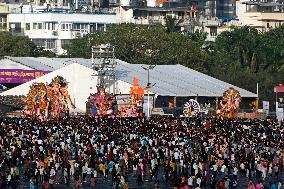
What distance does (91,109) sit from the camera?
11581cm

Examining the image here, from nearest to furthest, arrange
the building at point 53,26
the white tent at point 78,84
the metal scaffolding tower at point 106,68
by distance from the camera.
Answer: the metal scaffolding tower at point 106,68
the white tent at point 78,84
the building at point 53,26

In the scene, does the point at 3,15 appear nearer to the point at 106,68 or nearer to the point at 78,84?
the point at 78,84

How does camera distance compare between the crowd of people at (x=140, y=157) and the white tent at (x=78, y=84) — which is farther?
the white tent at (x=78, y=84)

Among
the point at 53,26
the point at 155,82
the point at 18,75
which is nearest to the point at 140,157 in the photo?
the point at 155,82

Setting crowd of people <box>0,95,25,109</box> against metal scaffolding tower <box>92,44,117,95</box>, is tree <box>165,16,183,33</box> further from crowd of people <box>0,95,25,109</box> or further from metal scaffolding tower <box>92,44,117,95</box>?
crowd of people <box>0,95,25,109</box>

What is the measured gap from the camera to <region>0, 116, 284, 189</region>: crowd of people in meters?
61.6

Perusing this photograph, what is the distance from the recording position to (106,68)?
128 meters

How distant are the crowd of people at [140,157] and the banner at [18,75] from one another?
5410cm

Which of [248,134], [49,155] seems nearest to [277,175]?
[49,155]

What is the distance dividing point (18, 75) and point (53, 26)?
134 feet

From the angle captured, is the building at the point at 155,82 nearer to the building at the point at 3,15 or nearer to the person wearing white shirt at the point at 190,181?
the building at the point at 3,15

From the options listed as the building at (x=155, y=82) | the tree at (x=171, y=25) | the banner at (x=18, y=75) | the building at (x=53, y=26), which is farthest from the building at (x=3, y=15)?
the building at (x=155, y=82)

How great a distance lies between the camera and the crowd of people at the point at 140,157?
6162 centimetres

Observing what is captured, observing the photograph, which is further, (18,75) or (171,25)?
(171,25)
